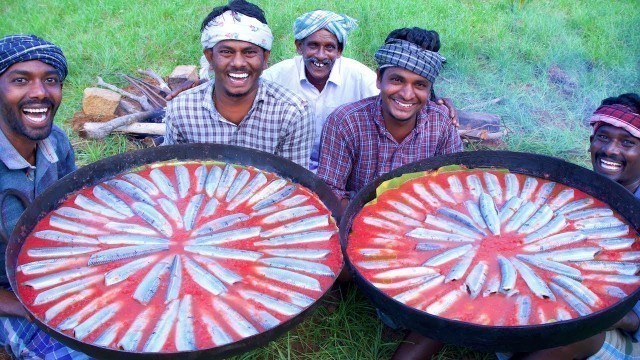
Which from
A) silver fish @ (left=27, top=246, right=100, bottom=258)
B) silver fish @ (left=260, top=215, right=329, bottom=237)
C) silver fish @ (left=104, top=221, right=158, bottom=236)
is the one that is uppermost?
silver fish @ (left=104, top=221, right=158, bottom=236)

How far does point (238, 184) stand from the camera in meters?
2.32

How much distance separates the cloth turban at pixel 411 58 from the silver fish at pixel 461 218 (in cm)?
83

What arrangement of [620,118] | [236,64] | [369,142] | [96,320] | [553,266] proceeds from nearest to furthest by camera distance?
[96,320], [553,266], [620,118], [236,64], [369,142]

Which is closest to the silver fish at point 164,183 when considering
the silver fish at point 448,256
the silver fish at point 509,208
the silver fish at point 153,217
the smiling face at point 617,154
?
the silver fish at point 153,217

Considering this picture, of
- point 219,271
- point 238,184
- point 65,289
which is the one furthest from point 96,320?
point 238,184

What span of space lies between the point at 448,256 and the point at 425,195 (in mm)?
402

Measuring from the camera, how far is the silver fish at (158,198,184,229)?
2094 mm

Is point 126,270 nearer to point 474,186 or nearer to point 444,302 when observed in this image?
point 444,302

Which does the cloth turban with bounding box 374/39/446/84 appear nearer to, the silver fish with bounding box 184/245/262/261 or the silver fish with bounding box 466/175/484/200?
the silver fish with bounding box 466/175/484/200

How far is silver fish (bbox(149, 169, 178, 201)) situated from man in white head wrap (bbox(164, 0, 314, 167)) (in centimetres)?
71

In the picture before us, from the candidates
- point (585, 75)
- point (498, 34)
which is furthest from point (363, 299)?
point (498, 34)

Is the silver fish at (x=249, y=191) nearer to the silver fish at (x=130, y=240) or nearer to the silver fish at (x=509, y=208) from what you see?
the silver fish at (x=130, y=240)

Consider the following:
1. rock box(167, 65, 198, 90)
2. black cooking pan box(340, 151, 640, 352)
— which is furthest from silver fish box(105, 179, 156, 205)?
rock box(167, 65, 198, 90)

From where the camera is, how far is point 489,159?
7.92 feet
